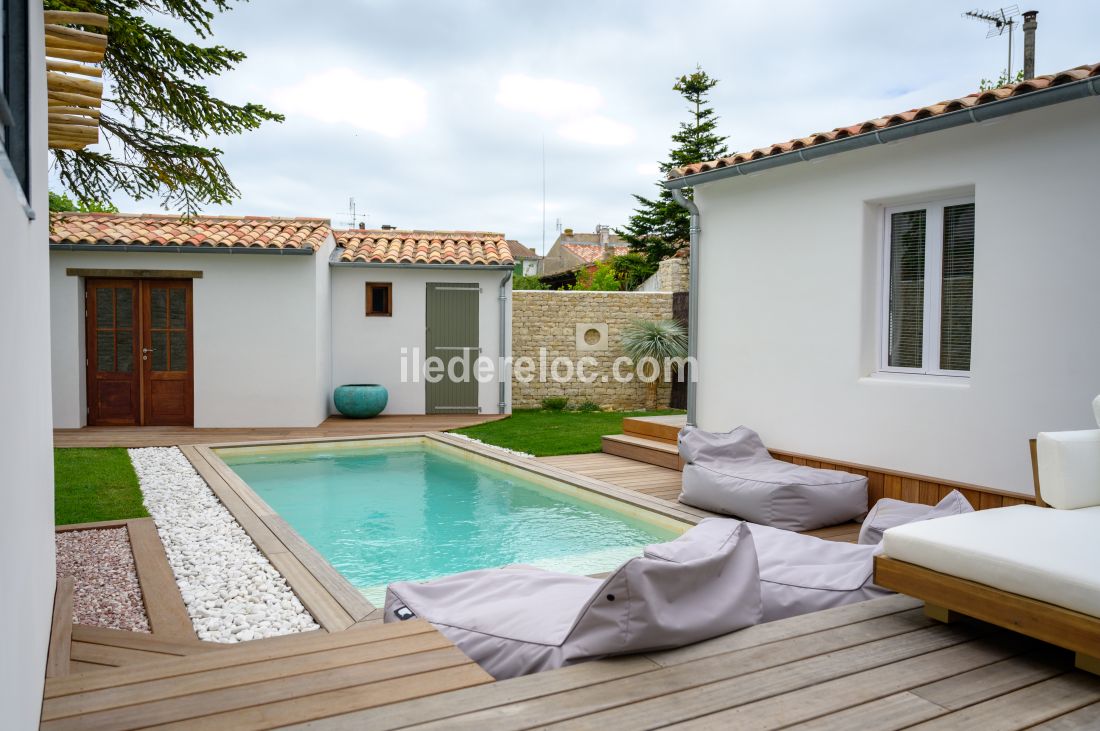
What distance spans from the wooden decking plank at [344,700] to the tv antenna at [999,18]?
894 inches

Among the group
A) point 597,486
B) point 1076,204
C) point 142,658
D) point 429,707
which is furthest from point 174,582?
point 1076,204

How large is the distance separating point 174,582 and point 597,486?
3.67 meters

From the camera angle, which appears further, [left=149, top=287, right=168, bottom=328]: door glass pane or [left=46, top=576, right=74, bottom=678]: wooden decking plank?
[left=149, top=287, right=168, bottom=328]: door glass pane

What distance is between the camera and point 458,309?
12594 millimetres

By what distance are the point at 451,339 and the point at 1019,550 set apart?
10604mm

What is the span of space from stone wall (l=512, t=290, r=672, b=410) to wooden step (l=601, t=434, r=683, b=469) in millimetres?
5104

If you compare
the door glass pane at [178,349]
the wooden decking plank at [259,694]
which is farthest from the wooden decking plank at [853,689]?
the door glass pane at [178,349]

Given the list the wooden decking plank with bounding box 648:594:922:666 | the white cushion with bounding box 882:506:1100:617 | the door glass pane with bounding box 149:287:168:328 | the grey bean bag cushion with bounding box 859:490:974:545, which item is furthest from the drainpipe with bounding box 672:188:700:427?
the door glass pane with bounding box 149:287:168:328

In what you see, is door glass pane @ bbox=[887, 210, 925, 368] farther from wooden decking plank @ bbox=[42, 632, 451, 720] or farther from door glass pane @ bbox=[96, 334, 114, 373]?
door glass pane @ bbox=[96, 334, 114, 373]

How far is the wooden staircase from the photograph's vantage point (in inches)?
316

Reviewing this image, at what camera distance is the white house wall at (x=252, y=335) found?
35.9 ft

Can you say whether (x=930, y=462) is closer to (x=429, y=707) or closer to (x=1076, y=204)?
(x=1076, y=204)

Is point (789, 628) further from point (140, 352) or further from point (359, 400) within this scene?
point (140, 352)

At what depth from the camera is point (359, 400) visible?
11953 mm
